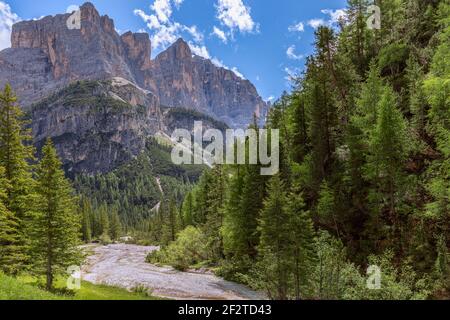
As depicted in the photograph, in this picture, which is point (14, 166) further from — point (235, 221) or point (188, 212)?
point (188, 212)

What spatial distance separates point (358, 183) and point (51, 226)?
26.4 m

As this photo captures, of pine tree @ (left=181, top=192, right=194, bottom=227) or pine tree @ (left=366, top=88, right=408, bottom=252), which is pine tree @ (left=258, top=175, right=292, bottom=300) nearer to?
pine tree @ (left=366, top=88, right=408, bottom=252)

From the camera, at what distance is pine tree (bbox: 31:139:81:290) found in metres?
28.4

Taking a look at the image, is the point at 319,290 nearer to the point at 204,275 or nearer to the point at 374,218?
the point at 374,218

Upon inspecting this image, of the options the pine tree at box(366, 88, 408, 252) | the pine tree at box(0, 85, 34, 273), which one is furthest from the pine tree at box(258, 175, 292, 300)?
the pine tree at box(0, 85, 34, 273)

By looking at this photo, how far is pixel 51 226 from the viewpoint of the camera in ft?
94.3

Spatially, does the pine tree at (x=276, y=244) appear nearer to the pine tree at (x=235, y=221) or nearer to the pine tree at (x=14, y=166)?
the pine tree at (x=14, y=166)

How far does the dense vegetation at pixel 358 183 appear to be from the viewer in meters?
24.2

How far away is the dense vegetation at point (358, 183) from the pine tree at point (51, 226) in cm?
1271

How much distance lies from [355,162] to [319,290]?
62.9 feet

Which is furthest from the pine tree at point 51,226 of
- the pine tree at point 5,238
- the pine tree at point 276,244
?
the pine tree at point 276,244

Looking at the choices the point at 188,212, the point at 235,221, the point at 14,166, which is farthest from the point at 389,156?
the point at 188,212

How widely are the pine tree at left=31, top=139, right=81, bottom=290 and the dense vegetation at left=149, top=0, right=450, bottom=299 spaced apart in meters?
12.7
